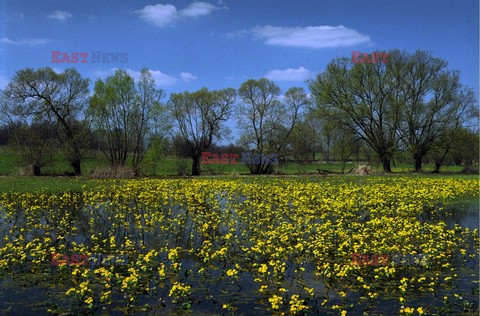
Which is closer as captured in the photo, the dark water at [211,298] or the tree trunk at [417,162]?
the dark water at [211,298]

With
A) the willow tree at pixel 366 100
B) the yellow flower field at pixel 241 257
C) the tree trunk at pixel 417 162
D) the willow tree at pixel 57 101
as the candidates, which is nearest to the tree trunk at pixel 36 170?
the willow tree at pixel 57 101

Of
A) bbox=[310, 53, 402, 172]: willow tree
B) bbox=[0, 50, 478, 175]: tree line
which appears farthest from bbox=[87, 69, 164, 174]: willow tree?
bbox=[310, 53, 402, 172]: willow tree

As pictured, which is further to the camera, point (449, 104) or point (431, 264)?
point (449, 104)

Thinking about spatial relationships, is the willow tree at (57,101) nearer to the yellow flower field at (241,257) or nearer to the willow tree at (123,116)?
the willow tree at (123,116)

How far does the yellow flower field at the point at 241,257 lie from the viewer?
23.9 ft

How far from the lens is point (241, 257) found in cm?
1022

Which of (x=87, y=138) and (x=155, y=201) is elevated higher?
(x=87, y=138)

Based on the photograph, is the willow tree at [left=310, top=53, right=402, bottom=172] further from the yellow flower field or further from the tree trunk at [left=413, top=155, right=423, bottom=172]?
the yellow flower field

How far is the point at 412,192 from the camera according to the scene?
74.4 feet

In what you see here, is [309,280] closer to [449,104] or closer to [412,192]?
[412,192]

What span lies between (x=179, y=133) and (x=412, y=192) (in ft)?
105

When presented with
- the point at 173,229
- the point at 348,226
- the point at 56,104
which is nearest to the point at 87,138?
the point at 56,104

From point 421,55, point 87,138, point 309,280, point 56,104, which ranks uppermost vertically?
point 421,55

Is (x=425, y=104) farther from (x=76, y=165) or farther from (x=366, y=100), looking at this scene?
(x=76, y=165)
